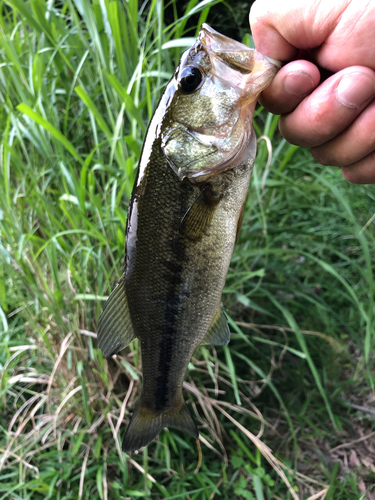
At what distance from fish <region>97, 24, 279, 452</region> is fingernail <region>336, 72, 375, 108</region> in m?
0.16

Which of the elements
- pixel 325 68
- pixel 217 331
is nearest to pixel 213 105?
pixel 325 68

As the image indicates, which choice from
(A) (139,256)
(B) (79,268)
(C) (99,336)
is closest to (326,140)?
(A) (139,256)

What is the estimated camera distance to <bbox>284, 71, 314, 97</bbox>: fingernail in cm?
79

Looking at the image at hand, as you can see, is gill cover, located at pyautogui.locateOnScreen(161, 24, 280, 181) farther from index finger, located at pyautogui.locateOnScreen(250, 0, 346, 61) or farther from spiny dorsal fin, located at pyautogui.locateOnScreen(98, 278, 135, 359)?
spiny dorsal fin, located at pyautogui.locateOnScreen(98, 278, 135, 359)

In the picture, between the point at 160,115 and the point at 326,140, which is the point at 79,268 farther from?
the point at 326,140

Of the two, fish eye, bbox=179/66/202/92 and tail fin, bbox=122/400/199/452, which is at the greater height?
fish eye, bbox=179/66/202/92

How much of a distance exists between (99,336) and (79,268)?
0.60 metres

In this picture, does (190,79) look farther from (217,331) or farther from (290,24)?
(217,331)

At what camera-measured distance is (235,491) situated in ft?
4.80

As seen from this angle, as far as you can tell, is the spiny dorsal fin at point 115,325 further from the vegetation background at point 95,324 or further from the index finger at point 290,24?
the index finger at point 290,24

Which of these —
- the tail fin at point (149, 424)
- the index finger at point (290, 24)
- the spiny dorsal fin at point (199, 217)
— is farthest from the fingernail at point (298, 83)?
the tail fin at point (149, 424)

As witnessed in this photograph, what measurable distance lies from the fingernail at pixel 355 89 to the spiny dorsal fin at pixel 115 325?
729mm

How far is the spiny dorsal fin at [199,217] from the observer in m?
0.81

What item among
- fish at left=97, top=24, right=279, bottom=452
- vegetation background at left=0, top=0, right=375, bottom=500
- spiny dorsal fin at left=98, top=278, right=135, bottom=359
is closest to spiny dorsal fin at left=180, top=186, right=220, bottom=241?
fish at left=97, top=24, right=279, bottom=452
